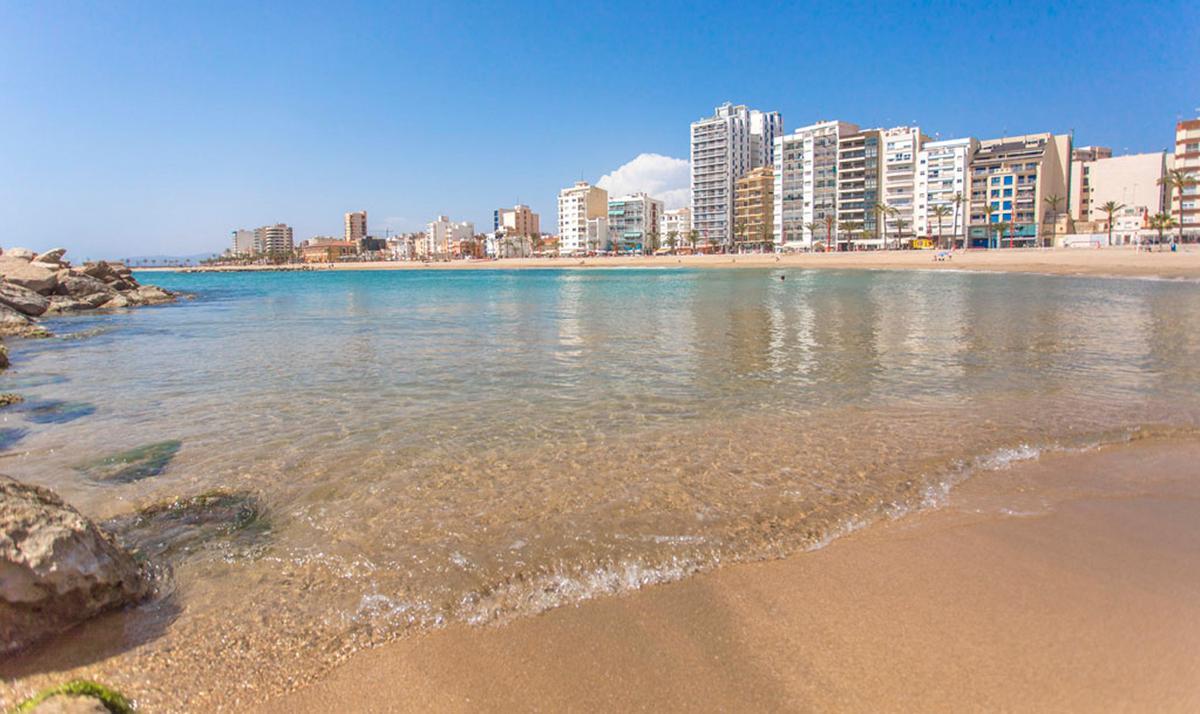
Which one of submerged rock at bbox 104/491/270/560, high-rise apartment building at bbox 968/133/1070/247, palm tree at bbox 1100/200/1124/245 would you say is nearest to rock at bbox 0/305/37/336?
submerged rock at bbox 104/491/270/560

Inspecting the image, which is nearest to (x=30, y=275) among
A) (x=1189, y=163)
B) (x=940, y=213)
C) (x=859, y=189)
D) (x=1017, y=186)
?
(x=940, y=213)

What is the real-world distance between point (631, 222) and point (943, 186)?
85291 millimetres

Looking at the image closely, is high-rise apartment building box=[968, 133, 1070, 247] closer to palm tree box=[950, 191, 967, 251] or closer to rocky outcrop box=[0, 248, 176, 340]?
palm tree box=[950, 191, 967, 251]

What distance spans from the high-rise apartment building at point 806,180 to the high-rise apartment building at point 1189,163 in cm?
5048

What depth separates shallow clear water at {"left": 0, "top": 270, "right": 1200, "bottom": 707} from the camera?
4.23 m

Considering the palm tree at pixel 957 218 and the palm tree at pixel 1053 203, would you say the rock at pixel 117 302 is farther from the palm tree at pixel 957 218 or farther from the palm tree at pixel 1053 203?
the palm tree at pixel 1053 203

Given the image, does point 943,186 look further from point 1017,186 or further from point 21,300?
point 21,300

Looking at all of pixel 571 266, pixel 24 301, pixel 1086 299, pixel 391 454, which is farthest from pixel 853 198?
pixel 391 454

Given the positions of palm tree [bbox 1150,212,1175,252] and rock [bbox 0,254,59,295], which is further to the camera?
palm tree [bbox 1150,212,1175,252]

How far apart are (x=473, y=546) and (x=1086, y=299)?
1364 inches

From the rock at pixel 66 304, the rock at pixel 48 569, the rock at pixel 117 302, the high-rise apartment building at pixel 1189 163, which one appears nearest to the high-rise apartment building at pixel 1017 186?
the high-rise apartment building at pixel 1189 163

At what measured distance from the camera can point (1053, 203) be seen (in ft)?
355

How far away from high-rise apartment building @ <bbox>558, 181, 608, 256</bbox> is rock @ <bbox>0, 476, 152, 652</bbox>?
599 feet

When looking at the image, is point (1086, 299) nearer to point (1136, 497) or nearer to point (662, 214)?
point (1136, 497)
